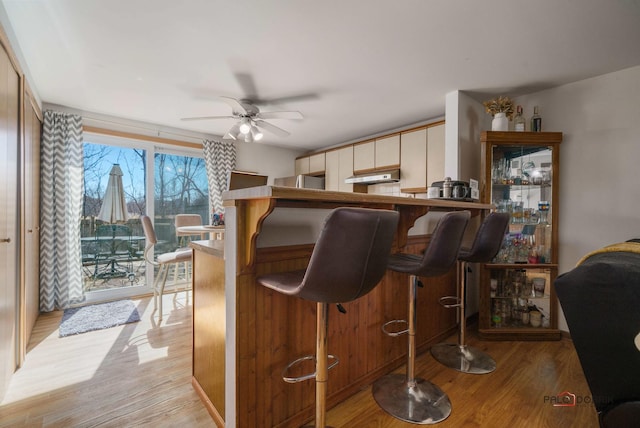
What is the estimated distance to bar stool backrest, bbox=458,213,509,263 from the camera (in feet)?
6.06

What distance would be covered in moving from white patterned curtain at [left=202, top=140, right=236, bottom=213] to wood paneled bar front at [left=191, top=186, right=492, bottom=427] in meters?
2.80

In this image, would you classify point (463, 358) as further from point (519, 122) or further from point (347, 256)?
point (519, 122)

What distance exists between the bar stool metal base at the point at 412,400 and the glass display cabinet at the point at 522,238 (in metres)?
1.15

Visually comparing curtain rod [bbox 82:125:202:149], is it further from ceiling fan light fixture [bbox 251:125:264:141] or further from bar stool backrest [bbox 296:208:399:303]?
bar stool backrest [bbox 296:208:399:303]

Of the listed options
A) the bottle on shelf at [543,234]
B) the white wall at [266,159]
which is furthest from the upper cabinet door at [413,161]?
the white wall at [266,159]

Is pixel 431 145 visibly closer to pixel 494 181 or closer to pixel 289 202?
pixel 494 181

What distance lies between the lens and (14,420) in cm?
148

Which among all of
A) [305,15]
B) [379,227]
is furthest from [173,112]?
[379,227]

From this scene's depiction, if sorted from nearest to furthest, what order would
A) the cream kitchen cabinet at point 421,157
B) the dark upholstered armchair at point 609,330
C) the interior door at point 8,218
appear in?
the dark upholstered armchair at point 609,330 → the interior door at point 8,218 → the cream kitchen cabinet at point 421,157

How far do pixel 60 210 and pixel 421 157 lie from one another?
14.1 feet

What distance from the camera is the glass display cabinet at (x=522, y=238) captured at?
97.9 inches

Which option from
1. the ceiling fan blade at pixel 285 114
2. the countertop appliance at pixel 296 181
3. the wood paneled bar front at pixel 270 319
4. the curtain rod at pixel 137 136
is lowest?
the wood paneled bar front at pixel 270 319

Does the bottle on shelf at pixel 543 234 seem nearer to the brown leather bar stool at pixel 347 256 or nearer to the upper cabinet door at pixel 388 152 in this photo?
the upper cabinet door at pixel 388 152

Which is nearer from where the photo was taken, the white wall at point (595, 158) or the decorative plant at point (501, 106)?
the white wall at point (595, 158)
